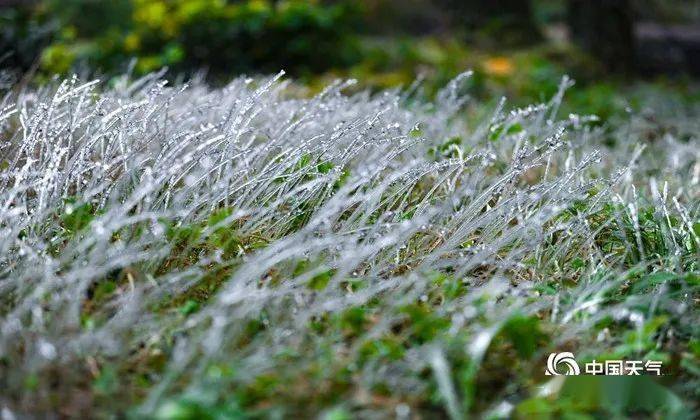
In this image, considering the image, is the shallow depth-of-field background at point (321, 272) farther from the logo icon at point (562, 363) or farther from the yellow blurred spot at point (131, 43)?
the yellow blurred spot at point (131, 43)

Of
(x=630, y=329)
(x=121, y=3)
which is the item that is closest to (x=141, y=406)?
(x=630, y=329)

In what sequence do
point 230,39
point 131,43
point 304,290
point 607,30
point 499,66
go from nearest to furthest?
1. point 304,290
2. point 131,43
3. point 230,39
4. point 499,66
5. point 607,30

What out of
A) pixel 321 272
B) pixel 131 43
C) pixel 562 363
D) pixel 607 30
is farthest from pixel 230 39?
pixel 562 363

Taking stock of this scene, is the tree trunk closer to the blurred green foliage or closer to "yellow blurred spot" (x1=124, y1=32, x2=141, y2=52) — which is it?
the blurred green foliage

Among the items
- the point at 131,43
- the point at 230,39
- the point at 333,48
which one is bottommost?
the point at 333,48

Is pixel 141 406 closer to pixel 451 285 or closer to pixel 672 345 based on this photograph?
pixel 451 285

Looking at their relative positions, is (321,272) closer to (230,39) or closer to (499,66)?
(230,39)
